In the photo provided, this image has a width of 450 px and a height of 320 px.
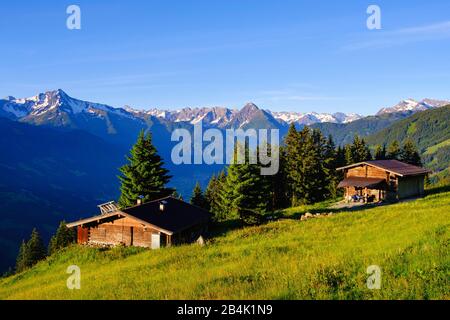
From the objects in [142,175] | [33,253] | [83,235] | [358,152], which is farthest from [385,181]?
[33,253]

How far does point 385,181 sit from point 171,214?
27.0 metres

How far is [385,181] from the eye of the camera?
49.0 meters

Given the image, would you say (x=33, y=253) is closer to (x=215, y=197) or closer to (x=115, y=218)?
(x=215, y=197)

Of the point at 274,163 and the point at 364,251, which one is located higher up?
the point at 274,163

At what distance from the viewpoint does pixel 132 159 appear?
50.9 m

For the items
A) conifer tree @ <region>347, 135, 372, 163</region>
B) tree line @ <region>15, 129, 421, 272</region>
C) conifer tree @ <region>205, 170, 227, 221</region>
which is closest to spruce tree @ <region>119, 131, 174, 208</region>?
tree line @ <region>15, 129, 421, 272</region>

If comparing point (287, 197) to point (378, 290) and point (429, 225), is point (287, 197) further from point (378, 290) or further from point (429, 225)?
point (378, 290)

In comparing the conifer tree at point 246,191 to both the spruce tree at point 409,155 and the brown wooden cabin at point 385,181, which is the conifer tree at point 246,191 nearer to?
the brown wooden cabin at point 385,181

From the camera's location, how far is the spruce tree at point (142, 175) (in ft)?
163

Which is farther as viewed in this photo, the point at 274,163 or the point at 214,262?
the point at 274,163

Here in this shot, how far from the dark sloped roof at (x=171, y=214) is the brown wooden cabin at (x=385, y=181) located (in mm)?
19003

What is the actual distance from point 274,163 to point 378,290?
52163mm

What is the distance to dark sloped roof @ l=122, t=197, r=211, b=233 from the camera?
37.3m
